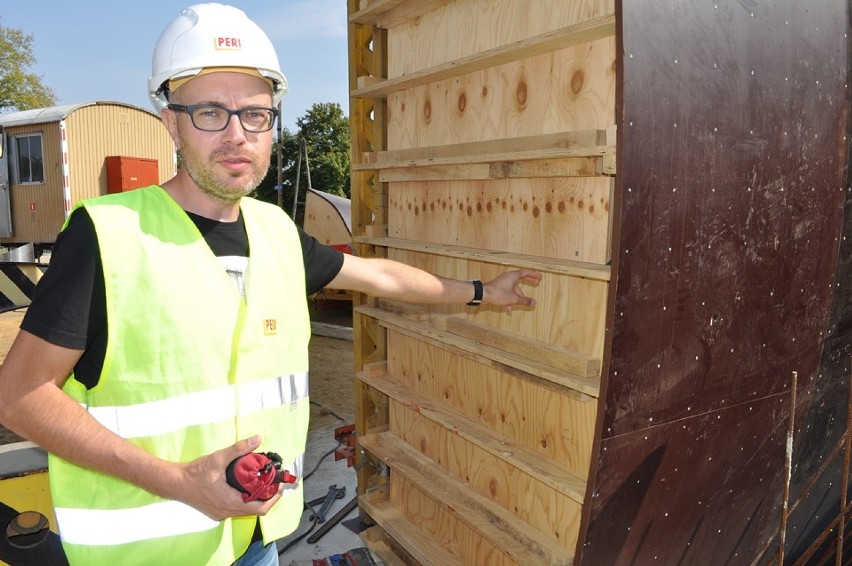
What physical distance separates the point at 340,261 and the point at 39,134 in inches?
635

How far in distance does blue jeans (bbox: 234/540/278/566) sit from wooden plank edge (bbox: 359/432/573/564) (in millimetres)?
1376

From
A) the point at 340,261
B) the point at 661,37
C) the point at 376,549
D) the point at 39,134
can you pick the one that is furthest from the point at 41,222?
the point at 661,37

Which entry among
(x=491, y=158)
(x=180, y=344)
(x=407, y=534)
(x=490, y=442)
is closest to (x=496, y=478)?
(x=490, y=442)

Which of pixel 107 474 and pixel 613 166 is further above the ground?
pixel 613 166

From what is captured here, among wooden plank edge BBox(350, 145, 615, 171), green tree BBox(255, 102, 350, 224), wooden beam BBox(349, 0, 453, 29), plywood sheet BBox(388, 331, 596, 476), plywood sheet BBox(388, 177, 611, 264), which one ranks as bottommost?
plywood sheet BBox(388, 331, 596, 476)

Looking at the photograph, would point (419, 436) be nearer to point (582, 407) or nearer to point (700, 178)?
point (582, 407)

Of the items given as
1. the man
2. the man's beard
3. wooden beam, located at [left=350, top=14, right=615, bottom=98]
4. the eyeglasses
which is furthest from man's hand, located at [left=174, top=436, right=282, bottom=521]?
wooden beam, located at [left=350, top=14, right=615, bottom=98]

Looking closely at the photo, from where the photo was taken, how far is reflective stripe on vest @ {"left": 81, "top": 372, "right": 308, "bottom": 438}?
1.97 m

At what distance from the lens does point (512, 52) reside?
3086 mm

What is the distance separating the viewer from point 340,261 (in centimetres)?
287

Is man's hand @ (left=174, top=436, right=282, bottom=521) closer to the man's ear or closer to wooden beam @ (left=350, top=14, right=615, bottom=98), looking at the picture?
the man's ear

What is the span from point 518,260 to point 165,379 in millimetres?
1711

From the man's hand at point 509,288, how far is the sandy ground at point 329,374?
16.0 ft

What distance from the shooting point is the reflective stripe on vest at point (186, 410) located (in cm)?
197
